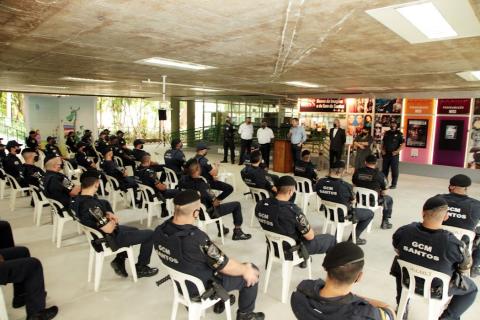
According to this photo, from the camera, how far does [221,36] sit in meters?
3.52

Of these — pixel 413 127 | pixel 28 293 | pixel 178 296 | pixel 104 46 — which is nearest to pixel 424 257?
pixel 178 296

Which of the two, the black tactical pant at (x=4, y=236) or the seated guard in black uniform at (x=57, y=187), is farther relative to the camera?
the seated guard in black uniform at (x=57, y=187)

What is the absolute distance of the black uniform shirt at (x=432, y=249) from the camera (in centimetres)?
233

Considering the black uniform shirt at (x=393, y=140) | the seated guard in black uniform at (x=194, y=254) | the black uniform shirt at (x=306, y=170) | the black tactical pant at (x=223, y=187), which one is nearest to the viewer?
the seated guard in black uniform at (x=194, y=254)

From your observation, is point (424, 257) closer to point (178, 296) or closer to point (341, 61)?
point (178, 296)

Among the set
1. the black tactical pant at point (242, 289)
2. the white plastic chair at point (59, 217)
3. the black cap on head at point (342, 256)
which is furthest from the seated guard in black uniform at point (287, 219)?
the white plastic chair at point (59, 217)

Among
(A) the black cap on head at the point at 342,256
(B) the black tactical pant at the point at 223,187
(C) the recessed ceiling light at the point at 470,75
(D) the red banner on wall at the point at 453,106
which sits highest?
(C) the recessed ceiling light at the point at 470,75

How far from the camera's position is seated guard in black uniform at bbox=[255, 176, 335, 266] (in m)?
2.94

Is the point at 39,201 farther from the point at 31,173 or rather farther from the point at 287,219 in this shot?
the point at 287,219

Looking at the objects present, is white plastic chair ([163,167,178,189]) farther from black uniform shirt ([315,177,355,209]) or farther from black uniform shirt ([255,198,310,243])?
black uniform shirt ([255,198,310,243])

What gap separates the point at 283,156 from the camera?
9586 millimetres

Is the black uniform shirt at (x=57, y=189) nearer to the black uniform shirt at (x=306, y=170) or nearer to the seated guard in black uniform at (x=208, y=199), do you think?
the seated guard in black uniform at (x=208, y=199)

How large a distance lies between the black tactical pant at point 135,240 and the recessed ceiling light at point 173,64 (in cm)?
→ 283

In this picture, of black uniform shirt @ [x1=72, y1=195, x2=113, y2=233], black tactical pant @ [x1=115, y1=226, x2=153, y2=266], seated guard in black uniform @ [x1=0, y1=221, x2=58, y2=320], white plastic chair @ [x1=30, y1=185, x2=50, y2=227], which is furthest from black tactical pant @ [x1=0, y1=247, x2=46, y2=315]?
white plastic chair @ [x1=30, y1=185, x2=50, y2=227]
